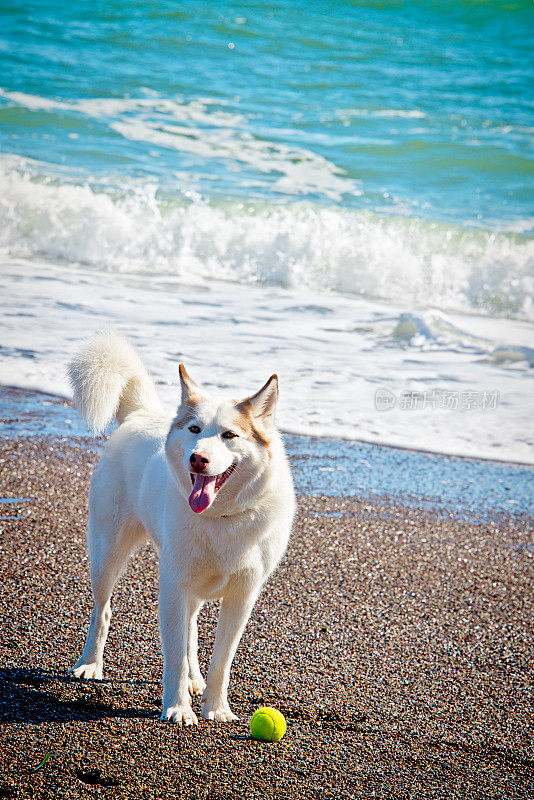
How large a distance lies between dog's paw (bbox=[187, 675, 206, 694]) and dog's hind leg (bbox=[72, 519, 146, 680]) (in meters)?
0.38

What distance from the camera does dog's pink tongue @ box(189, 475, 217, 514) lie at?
273 cm

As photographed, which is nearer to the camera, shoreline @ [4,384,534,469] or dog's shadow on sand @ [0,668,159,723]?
dog's shadow on sand @ [0,668,159,723]

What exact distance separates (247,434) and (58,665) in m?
1.27

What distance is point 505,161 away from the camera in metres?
17.1

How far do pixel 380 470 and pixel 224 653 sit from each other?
Answer: 3309 mm

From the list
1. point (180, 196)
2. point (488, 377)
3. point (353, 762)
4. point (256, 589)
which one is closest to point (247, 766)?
point (353, 762)

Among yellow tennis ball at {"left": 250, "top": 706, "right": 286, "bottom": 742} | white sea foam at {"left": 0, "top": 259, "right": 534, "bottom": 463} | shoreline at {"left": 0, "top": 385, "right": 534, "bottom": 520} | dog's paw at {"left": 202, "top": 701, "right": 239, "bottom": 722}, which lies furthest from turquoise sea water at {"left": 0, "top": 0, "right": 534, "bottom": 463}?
yellow tennis ball at {"left": 250, "top": 706, "right": 286, "bottom": 742}

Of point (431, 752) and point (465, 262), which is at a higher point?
point (465, 262)

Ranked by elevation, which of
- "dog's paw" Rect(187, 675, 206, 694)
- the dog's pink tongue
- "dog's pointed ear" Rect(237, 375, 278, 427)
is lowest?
"dog's paw" Rect(187, 675, 206, 694)

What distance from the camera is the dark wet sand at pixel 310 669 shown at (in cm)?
268

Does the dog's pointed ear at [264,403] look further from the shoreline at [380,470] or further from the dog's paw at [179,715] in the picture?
the shoreline at [380,470]

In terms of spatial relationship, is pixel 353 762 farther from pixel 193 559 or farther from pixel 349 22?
pixel 349 22

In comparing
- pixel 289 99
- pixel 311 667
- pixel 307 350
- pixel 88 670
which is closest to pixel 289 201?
pixel 289 99

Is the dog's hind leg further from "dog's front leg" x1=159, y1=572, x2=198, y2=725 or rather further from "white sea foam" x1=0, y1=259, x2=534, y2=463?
"white sea foam" x1=0, y1=259, x2=534, y2=463
